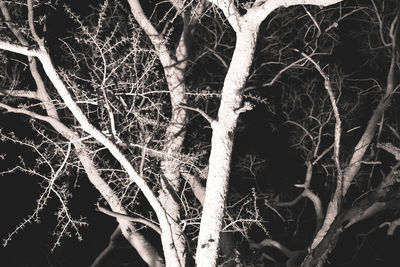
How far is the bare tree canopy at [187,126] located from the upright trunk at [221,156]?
22 mm

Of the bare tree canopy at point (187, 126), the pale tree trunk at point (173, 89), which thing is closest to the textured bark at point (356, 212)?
the bare tree canopy at point (187, 126)

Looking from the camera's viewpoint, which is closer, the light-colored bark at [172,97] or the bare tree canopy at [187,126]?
the bare tree canopy at [187,126]

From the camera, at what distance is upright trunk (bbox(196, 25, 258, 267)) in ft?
25.8

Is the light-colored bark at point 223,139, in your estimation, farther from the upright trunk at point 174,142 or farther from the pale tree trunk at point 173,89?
the pale tree trunk at point 173,89

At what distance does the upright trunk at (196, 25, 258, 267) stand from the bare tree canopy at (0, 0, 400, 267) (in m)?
0.02

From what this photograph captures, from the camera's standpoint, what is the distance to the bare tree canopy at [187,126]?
8086 mm

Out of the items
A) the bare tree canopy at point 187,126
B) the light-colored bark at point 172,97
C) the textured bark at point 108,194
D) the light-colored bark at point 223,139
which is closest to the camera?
the light-colored bark at point 223,139

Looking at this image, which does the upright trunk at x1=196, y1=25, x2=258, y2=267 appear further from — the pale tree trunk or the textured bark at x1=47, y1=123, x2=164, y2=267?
the pale tree trunk

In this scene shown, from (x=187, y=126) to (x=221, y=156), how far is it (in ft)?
15.1

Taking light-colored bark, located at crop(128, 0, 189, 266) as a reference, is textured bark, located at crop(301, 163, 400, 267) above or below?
below

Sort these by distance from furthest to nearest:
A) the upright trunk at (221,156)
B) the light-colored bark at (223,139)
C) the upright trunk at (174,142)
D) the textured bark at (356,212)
Result: the upright trunk at (174,142) → the textured bark at (356,212) → the upright trunk at (221,156) → the light-colored bark at (223,139)

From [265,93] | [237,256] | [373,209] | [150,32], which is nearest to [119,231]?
[237,256]

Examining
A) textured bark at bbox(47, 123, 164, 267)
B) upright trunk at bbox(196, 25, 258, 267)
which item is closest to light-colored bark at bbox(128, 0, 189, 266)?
textured bark at bbox(47, 123, 164, 267)

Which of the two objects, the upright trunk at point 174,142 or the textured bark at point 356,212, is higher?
the upright trunk at point 174,142
